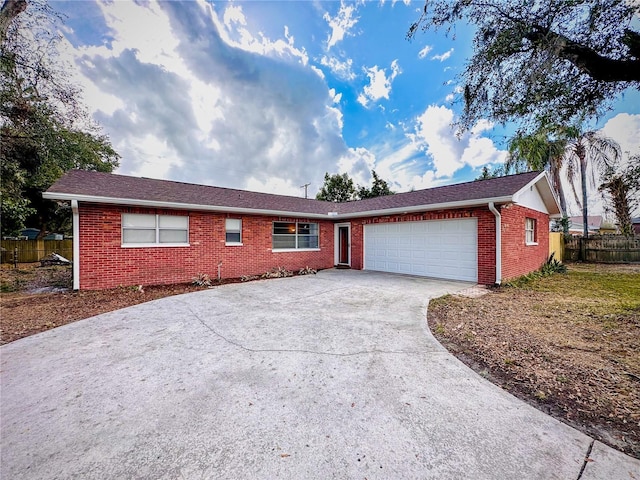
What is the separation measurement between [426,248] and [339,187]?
741 inches

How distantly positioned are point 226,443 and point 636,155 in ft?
24.0

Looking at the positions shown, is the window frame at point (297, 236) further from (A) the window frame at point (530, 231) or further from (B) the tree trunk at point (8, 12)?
(B) the tree trunk at point (8, 12)

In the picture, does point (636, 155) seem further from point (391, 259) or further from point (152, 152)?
point (152, 152)

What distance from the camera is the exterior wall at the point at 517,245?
8586 mm

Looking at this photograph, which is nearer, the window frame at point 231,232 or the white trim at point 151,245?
the white trim at point 151,245

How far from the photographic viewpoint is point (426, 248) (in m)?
10.1

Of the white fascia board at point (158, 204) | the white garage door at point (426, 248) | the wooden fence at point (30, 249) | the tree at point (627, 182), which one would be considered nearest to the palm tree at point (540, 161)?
the white garage door at point (426, 248)

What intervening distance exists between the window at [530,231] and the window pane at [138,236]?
13.4 m

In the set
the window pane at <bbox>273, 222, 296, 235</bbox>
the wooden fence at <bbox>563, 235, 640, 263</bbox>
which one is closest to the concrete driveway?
the window pane at <bbox>273, 222, 296, 235</bbox>

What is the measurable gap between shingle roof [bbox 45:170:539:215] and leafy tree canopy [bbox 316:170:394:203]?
15.0 metres

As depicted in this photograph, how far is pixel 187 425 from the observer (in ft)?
7.29

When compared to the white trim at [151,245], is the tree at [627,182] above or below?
above

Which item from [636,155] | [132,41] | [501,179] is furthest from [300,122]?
[636,155]

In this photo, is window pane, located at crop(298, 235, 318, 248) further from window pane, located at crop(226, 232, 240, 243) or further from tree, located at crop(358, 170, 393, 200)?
tree, located at crop(358, 170, 393, 200)
